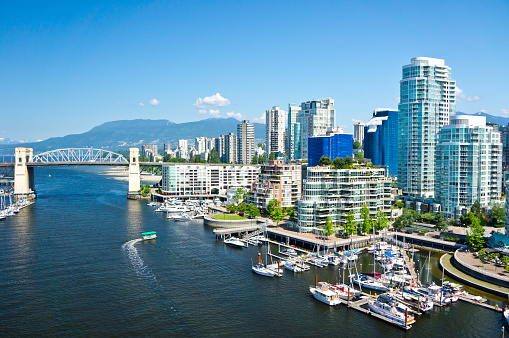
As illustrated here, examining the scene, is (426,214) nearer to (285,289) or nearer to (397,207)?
(397,207)

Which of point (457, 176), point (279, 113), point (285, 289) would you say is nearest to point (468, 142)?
point (457, 176)

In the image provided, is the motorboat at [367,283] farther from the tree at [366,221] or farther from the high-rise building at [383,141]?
the high-rise building at [383,141]

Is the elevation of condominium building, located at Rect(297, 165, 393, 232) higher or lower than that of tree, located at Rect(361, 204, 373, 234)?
higher

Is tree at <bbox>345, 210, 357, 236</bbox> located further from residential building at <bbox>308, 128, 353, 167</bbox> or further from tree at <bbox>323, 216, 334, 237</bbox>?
residential building at <bbox>308, 128, 353, 167</bbox>

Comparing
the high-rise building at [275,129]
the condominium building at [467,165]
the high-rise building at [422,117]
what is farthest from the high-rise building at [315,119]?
the condominium building at [467,165]

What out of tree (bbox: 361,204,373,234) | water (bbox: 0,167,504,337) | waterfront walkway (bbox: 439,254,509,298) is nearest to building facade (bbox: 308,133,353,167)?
tree (bbox: 361,204,373,234)
